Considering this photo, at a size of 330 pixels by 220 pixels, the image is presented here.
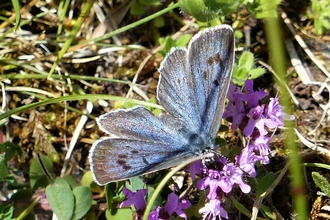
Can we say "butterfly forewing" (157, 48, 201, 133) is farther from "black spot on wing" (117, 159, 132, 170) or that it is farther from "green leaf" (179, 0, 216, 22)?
"green leaf" (179, 0, 216, 22)

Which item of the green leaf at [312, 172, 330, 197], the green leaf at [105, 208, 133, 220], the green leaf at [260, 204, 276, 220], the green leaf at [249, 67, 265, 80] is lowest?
the green leaf at [105, 208, 133, 220]

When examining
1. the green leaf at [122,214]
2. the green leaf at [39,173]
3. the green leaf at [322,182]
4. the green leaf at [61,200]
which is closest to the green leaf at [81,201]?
the green leaf at [61,200]

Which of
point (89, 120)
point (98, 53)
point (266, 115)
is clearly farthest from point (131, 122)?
point (98, 53)

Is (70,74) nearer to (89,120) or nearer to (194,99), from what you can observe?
(89,120)

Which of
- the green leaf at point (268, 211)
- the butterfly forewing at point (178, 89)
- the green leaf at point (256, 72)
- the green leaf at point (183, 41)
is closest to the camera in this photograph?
the butterfly forewing at point (178, 89)

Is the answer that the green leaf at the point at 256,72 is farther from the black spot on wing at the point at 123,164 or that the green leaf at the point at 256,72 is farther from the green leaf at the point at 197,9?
the black spot on wing at the point at 123,164

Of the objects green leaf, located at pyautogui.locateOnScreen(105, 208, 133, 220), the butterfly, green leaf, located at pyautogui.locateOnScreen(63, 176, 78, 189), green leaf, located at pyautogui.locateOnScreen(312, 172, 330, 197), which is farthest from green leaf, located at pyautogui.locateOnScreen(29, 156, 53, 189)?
green leaf, located at pyautogui.locateOnScreen(312, 172, 330, 197)
